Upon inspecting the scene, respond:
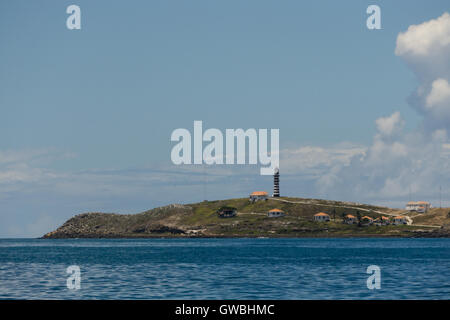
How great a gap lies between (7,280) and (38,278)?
367cm
